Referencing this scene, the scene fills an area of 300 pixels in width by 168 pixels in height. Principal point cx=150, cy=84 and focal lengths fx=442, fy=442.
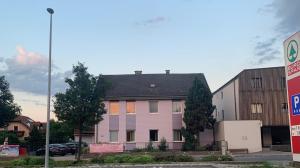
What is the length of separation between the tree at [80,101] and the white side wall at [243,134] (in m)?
16.3

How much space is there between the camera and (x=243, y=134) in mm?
45438

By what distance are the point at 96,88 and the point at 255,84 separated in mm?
20811

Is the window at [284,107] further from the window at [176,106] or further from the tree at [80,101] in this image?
the tree at [80,101]

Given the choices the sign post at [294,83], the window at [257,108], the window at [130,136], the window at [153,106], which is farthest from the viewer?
the window at [153,106]

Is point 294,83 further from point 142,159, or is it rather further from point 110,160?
point 110,160

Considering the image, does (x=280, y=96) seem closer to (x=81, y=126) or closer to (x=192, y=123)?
(x=192, y=123)

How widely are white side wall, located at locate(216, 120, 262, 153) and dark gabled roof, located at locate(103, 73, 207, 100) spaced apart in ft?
22.2

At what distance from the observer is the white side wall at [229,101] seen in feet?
160

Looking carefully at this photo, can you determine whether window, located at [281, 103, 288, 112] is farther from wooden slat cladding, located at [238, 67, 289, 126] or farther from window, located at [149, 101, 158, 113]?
window, located at [149, 101, 158, 113]

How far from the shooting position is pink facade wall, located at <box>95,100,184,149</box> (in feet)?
160

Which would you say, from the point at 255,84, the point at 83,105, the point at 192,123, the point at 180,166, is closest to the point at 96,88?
the point at 83,105

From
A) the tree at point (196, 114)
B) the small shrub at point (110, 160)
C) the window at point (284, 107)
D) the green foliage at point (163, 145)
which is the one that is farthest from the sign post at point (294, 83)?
the window at point (284, 107)

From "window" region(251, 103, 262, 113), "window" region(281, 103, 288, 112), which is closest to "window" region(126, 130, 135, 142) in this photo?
"window" region(251, 103, 262, 113)

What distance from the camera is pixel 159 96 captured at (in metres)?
49.8
